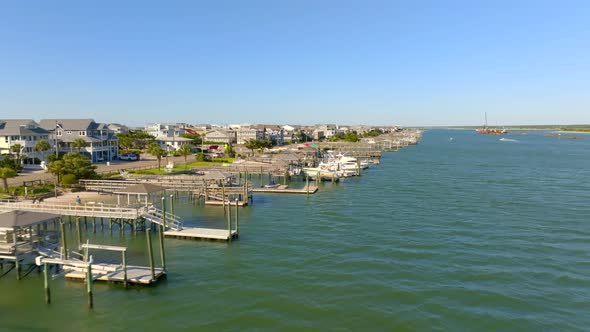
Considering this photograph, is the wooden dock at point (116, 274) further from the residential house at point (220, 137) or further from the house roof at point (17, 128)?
the residential house at point (220, 137)

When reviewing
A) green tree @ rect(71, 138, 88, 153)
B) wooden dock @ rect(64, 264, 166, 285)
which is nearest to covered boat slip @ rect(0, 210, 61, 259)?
wooden dock @ rect(64, 264, 166, 285)

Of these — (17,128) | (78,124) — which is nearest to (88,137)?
(78,124)

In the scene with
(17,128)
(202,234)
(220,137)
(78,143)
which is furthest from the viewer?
(220,137)

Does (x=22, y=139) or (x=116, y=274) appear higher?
(x=22, y=139)

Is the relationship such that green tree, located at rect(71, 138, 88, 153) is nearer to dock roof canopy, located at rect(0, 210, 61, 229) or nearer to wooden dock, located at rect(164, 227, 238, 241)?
wooden dock, located at rect(164, 227, 238, 241)

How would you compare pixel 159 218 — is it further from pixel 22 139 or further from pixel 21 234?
pixel 22 139

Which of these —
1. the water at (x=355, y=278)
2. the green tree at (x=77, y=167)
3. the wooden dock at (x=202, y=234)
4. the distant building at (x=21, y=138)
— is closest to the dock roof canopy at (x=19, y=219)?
the water at (x=355, y=278)
